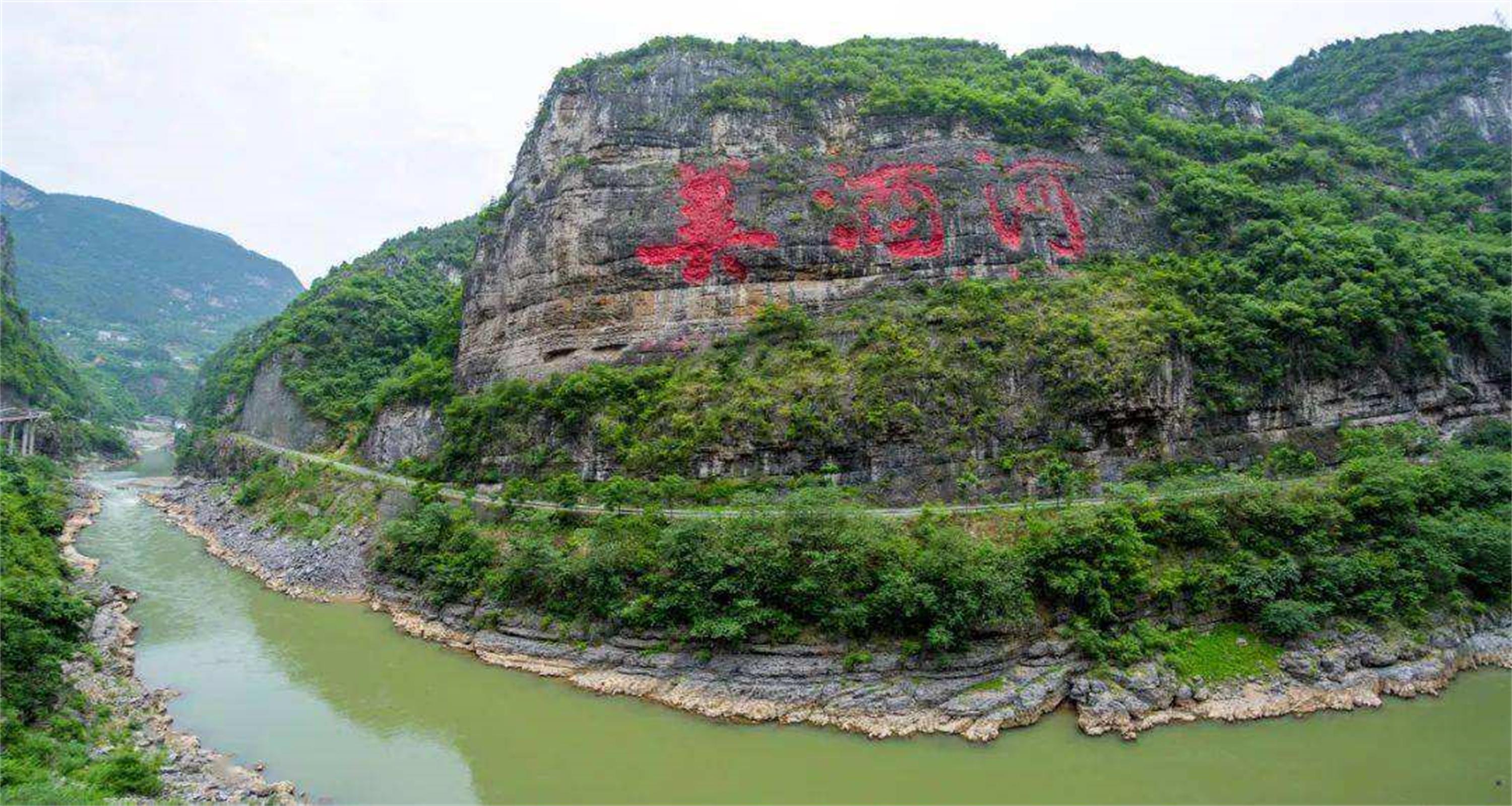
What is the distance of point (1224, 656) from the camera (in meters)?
14.9

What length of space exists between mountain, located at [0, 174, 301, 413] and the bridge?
40469mm

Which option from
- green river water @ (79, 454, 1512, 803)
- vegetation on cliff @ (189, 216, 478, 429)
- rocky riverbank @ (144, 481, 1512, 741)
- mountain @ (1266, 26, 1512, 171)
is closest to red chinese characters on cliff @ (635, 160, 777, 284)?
vegetation on cliff @ (189, 216, 478, 429)

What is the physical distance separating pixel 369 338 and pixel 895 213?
28687 millimetres

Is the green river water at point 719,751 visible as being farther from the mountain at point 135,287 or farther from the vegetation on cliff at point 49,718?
the mountain at point 135,287

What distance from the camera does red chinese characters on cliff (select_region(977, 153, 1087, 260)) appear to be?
26422 mm

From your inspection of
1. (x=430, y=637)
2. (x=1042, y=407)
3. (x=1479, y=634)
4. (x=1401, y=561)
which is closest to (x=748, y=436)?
(x=1042, y=407)

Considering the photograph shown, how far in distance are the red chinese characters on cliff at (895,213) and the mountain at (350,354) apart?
55.8 ft

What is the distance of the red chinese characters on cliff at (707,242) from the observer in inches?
1021

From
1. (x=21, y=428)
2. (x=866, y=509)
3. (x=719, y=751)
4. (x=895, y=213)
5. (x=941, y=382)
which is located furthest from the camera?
(x=21, y=428)

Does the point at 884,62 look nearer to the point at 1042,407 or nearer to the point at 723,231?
the point at 723,231

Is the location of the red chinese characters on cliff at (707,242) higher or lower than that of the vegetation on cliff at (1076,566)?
higher

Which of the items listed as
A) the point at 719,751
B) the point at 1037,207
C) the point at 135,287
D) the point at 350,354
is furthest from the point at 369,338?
the point at 135,287

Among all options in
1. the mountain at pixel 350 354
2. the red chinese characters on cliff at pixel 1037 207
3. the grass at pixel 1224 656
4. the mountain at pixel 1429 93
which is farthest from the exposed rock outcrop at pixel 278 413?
the mountain at pixel 1429 93

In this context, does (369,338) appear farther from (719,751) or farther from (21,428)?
(719,751)
